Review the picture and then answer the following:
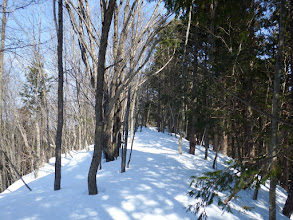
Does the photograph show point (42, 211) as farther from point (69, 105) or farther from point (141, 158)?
point (69, 105)

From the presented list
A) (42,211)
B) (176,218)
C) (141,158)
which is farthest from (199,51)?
(42,211)

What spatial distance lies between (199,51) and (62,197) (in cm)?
1160

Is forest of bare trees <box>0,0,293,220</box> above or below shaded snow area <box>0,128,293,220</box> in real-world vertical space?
above

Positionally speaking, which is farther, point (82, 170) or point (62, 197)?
point (82, 170)

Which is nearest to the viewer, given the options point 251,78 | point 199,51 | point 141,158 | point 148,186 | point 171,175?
point 148,186

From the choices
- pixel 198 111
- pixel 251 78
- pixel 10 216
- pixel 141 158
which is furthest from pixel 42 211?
pixel 251 78

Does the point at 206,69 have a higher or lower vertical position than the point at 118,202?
higher

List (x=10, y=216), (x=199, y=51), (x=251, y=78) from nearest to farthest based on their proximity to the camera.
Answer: (x=10, y=216), (x=251, y=78), (x=199, y=51)

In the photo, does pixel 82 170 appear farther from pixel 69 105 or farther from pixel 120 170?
pixel 69 105

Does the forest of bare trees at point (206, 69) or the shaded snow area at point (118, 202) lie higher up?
the forest of bare trees at point (206, 69)

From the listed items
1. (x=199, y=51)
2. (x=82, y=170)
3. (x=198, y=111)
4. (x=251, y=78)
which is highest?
(x=199, y=51)

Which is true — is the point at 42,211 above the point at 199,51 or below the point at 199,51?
below

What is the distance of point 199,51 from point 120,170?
30.9 ft

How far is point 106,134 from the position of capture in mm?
8836
